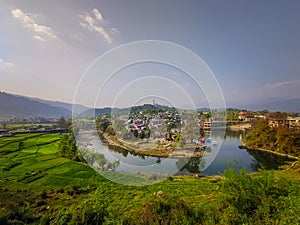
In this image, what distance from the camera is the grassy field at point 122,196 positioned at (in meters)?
2.77

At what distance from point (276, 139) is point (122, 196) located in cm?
1552

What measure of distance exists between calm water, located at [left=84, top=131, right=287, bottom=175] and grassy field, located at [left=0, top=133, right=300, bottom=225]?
1.96 ft

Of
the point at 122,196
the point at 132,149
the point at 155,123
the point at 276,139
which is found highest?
the point at 155,123

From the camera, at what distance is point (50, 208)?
7.56 metres

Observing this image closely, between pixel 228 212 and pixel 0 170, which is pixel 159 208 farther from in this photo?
pixel 0 170

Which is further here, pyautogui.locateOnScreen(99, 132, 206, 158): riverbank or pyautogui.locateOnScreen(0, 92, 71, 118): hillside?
pyautogui.locateOnScreen(0, 92, 71, 118): hillside

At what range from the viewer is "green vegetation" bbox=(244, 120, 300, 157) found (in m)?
16.8

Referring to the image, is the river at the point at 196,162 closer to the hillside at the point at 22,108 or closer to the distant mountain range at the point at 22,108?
the distant mountain range at the point at 22,108

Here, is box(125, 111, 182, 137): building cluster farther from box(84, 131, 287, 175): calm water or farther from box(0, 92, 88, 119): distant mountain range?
box(0, 92, 88, 119): distant mountain range

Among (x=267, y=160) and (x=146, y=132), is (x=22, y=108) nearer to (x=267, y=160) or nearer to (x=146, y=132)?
(x=267, y=160)

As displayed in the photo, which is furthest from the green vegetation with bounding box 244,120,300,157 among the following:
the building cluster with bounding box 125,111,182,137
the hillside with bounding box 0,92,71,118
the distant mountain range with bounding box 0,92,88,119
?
the hillside with bounding box 0,92,71,118

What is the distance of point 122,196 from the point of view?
27.9ft

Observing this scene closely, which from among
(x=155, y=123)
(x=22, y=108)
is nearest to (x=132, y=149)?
(x=155, y=123)

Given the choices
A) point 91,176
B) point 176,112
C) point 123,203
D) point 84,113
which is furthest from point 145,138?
point 91,176
